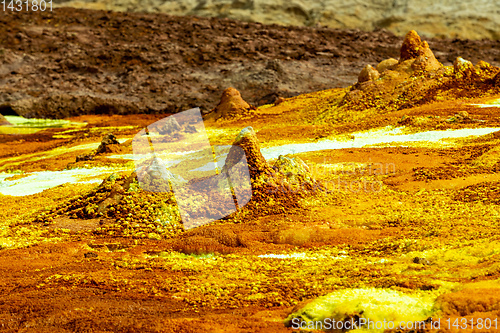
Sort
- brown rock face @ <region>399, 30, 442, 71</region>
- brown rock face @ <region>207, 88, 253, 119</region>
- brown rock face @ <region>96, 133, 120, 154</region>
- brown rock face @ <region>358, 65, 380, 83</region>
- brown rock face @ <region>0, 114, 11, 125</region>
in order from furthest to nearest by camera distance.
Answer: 1. brown rock face @ <region>0, 114, 11, 125</region>
2. brown rock face @ <region>207, 88, 253, 119</region>
3. brown rock face @ <region>358, 65, 380, 83</region>
4. brown rock face @ <region>399, 30, 442, 71</region>
5. brown rock face @ <region>96, 133, 120, 154</region>

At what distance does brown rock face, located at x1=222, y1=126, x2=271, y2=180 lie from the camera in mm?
9484

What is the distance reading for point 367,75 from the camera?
20.8 metres

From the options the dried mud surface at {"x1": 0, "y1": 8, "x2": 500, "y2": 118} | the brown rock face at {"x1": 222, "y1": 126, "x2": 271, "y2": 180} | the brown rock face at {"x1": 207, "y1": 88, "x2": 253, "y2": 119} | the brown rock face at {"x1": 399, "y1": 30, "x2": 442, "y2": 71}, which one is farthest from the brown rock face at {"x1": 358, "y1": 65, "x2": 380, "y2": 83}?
the brown rock face at {"x1": 222, "y1": 126, "x2": 271, "y2": 180}

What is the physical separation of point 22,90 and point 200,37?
13431mm

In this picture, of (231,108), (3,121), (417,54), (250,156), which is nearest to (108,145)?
(231,108)

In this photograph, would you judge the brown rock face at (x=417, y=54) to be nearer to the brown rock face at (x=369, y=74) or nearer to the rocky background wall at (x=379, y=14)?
the brown rock face at (x=369, y=74)

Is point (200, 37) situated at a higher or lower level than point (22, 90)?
higher

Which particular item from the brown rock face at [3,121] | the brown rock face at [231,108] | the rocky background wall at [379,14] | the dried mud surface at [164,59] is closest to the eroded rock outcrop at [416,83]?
the brown rock face at [231,108]

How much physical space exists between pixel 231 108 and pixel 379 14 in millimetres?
27401

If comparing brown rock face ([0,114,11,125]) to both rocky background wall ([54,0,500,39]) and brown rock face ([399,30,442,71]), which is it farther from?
rocky background wall ([54,0,500,39])

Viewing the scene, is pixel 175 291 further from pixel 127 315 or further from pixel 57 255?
pixel 57 255

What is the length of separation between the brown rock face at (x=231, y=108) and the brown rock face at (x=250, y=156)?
13.2m

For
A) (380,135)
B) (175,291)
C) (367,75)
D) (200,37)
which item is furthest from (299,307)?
(200,37)

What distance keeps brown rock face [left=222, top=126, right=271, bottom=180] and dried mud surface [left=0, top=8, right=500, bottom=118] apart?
66.2ft
